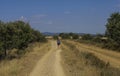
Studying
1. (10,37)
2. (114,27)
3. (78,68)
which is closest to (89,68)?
(78,68)

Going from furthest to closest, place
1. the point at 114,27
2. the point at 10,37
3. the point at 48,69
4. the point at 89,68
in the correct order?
the point at 114,27 < the point at 10,37 < the point at 48,69 < the point at 89,68

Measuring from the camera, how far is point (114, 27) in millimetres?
48531

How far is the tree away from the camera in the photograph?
4703 centimetres

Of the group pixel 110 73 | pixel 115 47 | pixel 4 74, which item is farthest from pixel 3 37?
pixel 115 47

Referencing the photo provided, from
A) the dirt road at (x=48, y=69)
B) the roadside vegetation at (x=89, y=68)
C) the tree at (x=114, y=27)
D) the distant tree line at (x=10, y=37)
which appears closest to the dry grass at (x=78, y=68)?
the roadside vegetation at (x=89, y=68)

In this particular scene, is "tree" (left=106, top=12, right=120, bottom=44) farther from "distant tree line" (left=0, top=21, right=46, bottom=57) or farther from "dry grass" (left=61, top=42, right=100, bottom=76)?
"dry grass" (left=61, top=42, right=100, bottom=76)

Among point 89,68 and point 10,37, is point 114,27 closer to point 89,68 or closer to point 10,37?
point 10,37

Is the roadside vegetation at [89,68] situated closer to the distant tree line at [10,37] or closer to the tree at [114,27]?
the distant tree line at [10,37]

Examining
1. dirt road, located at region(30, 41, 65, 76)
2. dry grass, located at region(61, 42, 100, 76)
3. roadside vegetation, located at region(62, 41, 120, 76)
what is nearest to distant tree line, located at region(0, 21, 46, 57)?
dirt road, located at region(30, 41, 65, 76)

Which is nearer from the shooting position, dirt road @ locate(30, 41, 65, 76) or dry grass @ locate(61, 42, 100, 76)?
dry grass @ locate(61, 42, 100, 76)

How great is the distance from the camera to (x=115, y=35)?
158ft

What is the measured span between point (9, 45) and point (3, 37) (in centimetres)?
106

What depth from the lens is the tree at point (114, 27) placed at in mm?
47031

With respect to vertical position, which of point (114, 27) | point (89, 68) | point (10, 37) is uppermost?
point (114, 27)
